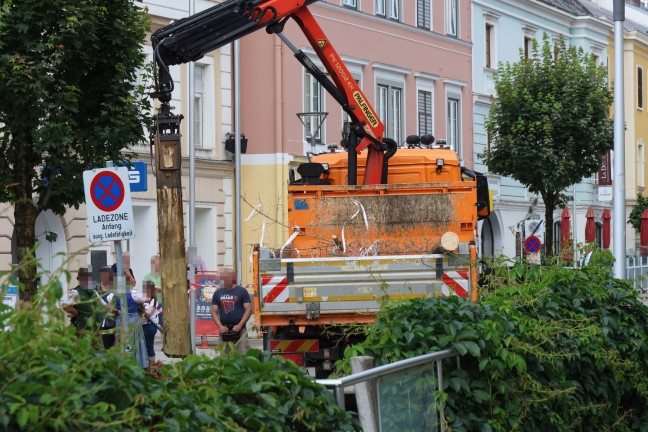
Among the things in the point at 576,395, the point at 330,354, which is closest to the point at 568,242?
the point at 576,395

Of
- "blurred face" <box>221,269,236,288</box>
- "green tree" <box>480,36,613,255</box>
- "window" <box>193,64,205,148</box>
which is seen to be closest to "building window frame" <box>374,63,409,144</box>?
"green tree" <box>480,36,613,255</box>

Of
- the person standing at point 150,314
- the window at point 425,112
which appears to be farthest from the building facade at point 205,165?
the person standing at point 150,314

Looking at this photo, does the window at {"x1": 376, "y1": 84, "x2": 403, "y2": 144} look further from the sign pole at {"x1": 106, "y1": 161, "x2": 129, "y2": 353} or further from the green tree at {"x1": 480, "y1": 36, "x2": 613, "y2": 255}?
the sign pole at {"x1": 106, "y1": 161, "x2": 129, "y2": 353}

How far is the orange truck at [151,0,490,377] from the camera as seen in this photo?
13.6 meters

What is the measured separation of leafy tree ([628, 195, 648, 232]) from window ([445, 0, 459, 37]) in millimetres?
16449

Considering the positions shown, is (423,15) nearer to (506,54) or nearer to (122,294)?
(506,54)

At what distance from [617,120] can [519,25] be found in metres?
26.0

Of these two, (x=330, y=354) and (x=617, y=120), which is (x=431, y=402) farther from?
(x=617, y=120)

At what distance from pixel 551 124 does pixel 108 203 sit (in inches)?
950

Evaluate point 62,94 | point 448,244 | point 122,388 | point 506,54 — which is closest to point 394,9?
point 506,54

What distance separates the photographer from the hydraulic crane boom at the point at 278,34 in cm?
1546

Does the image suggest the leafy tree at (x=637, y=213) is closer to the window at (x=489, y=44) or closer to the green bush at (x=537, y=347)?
the window at (x=489, y=44)

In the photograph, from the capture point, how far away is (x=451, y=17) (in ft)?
141

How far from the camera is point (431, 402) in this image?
704cm
